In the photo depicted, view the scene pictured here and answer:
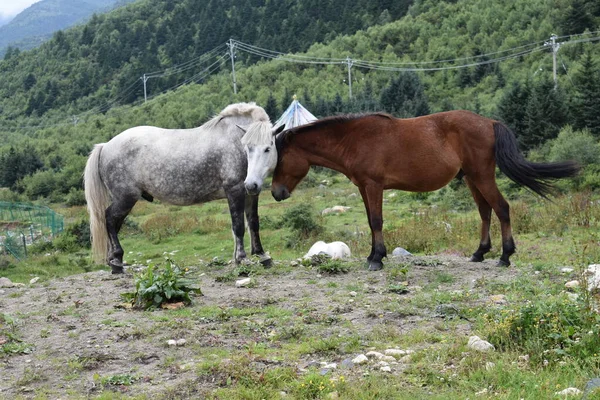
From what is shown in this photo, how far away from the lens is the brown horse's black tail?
8.31 meters

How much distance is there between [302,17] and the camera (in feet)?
314

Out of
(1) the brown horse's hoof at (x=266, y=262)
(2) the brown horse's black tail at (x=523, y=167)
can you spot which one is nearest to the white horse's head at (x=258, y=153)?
(1) the brown horse's hoof at (x=266, y=262)

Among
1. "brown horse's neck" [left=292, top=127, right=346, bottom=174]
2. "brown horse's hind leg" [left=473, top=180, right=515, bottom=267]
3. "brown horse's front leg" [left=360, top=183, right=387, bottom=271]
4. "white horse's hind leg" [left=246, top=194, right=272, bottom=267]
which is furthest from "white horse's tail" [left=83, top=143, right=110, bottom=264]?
"brown horse's hind leg" [left=473, top=180, right=515, bottom=267]

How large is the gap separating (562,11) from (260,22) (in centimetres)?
5791

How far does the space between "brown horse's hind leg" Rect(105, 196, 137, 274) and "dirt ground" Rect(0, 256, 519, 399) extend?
69 centimetres

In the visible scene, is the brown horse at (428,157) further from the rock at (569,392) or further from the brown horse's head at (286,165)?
the rock at (569,392)

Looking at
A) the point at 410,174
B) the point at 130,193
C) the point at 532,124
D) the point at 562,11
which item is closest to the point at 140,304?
the point at 130,193

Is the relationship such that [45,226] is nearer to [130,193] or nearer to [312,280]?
[130,193]

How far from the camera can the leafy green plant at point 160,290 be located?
283 inches

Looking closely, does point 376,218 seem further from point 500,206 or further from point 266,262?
point 266,262

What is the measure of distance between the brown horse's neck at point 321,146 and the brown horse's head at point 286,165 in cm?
7

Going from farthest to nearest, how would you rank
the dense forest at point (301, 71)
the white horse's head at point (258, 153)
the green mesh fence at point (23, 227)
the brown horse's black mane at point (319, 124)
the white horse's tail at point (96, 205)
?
the dense forest at point (301, 71) → the green mesh fence at point (23, 227) → the white horse's tail at point (96, 205) → the brown horse's black mane at point (319, 124) → the white horse's head at point (258, 153)

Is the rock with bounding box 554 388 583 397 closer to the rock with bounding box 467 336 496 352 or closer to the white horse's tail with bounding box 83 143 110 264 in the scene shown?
the rock with bounding box 467 336 496 352

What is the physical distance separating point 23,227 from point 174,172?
15.9 metres
